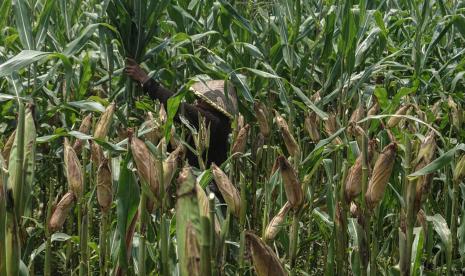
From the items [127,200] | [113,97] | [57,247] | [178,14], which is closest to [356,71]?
[178,14]

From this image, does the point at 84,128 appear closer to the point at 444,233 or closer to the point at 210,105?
the point at 444,233

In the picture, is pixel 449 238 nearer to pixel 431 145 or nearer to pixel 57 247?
pixel 431 145

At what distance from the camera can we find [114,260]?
6.98 ft

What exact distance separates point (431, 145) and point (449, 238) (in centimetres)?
72

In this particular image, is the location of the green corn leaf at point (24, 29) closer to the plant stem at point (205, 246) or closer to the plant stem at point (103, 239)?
the plant stem at point (103, 239)

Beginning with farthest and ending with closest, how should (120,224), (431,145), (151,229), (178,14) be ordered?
(178,14) < (151,229) < (431,145) < (120,224)

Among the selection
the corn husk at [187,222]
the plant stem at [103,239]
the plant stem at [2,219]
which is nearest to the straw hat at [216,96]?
the plant stem at [103,239]

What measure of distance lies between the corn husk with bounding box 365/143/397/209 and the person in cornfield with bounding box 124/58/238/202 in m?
1.92

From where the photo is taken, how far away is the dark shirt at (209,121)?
157 inches

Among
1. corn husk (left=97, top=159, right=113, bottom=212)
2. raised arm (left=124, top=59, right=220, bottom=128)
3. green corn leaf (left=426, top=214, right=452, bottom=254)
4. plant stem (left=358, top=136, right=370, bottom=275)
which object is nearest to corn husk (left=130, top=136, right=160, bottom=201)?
corn husk (left=97, top=159, right=113, bottom=212)

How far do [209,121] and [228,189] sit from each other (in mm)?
2207

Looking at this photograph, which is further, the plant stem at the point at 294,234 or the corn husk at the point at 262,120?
the corn husk at the point at 262,120

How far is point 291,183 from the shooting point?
72.6 inches

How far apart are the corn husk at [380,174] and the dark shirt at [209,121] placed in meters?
2.13
